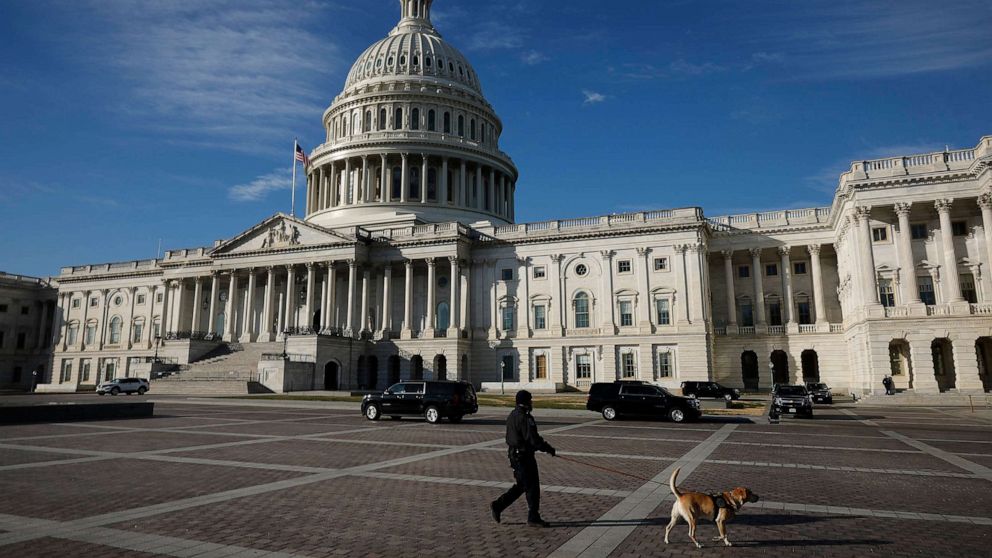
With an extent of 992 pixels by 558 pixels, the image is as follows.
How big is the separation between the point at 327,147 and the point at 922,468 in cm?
8225

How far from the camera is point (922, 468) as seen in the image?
1504 cm

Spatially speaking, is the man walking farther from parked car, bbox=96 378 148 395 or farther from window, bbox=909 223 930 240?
parked car, bbox=96 378 148 395

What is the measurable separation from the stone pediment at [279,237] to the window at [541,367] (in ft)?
74.5

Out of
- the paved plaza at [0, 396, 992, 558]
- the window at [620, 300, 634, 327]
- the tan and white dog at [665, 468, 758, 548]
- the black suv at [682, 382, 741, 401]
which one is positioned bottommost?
the paved plaza at [0, 396, 992, 558]

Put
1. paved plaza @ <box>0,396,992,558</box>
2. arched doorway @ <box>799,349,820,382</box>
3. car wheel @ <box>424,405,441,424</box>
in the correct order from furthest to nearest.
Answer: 1. arched doorway @ <box>799,349,820,382</box>
2. car wheel @ <box>424,405,441,424</box>
3. paved plaza @ <box>0,396,992,558</box>

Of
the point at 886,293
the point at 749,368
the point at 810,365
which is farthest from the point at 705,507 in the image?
the point at 810,365

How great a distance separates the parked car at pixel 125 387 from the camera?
56219 mm

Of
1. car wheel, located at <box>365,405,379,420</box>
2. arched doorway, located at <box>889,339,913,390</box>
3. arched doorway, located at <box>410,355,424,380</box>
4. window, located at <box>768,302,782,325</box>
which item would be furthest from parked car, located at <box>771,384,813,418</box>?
arched doorway, located at <box>410,355,424,380</box>

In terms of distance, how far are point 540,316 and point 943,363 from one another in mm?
33386

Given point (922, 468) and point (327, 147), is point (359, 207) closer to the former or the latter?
point (327, 147)

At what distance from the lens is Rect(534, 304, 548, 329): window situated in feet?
207

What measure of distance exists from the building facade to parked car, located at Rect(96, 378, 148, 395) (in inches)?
1763

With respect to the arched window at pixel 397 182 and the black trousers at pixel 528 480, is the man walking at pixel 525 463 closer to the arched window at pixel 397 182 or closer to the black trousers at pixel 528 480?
the black trousers at pixel 528 480

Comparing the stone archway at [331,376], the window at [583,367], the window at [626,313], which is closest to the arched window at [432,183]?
the stone archway at [331,376]
